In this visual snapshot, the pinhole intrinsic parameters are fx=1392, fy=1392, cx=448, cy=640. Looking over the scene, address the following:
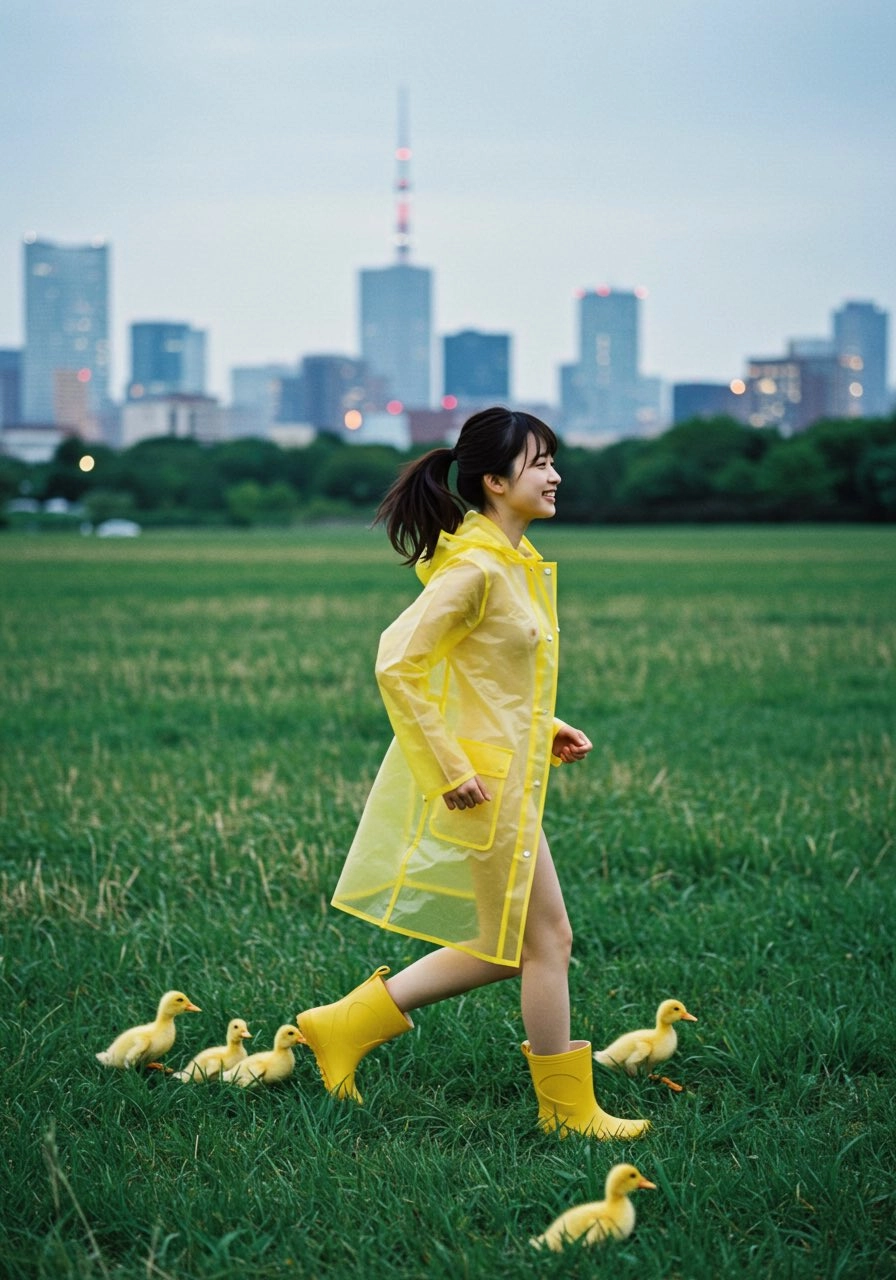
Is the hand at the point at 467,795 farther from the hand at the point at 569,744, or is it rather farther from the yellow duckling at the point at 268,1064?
the yellow duckling at the point at 268,1064

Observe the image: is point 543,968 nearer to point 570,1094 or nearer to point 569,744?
point 570,1094

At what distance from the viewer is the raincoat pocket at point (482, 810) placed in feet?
11.8

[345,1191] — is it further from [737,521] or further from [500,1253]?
[737,521]

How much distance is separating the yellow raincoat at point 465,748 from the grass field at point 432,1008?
0.57 meters

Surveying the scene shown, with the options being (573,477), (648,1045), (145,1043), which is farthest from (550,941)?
(573,477)

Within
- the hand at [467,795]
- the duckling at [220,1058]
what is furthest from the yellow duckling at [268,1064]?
the hand at [467,795]

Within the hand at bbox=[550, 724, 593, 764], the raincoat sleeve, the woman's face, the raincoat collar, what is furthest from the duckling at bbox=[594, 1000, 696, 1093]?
the woman's face

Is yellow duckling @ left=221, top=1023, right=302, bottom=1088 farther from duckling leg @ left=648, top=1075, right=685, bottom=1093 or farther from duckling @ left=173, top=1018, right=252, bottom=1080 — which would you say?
duckling leg @ left=648, top=1075, right=685, bottom=1093

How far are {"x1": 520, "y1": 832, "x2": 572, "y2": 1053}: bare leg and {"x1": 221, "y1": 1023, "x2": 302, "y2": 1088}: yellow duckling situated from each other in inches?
26.9

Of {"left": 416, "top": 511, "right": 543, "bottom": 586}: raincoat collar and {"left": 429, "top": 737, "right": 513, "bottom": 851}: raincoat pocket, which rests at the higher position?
{"left": 416, "top": 511, "right": 543, "bottom": 586}: raincoat collar

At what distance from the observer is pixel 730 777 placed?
27.0 feet

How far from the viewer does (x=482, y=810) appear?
3613 mm

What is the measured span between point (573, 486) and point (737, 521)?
34.3m

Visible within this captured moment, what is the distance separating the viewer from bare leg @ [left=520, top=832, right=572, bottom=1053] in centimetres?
370
